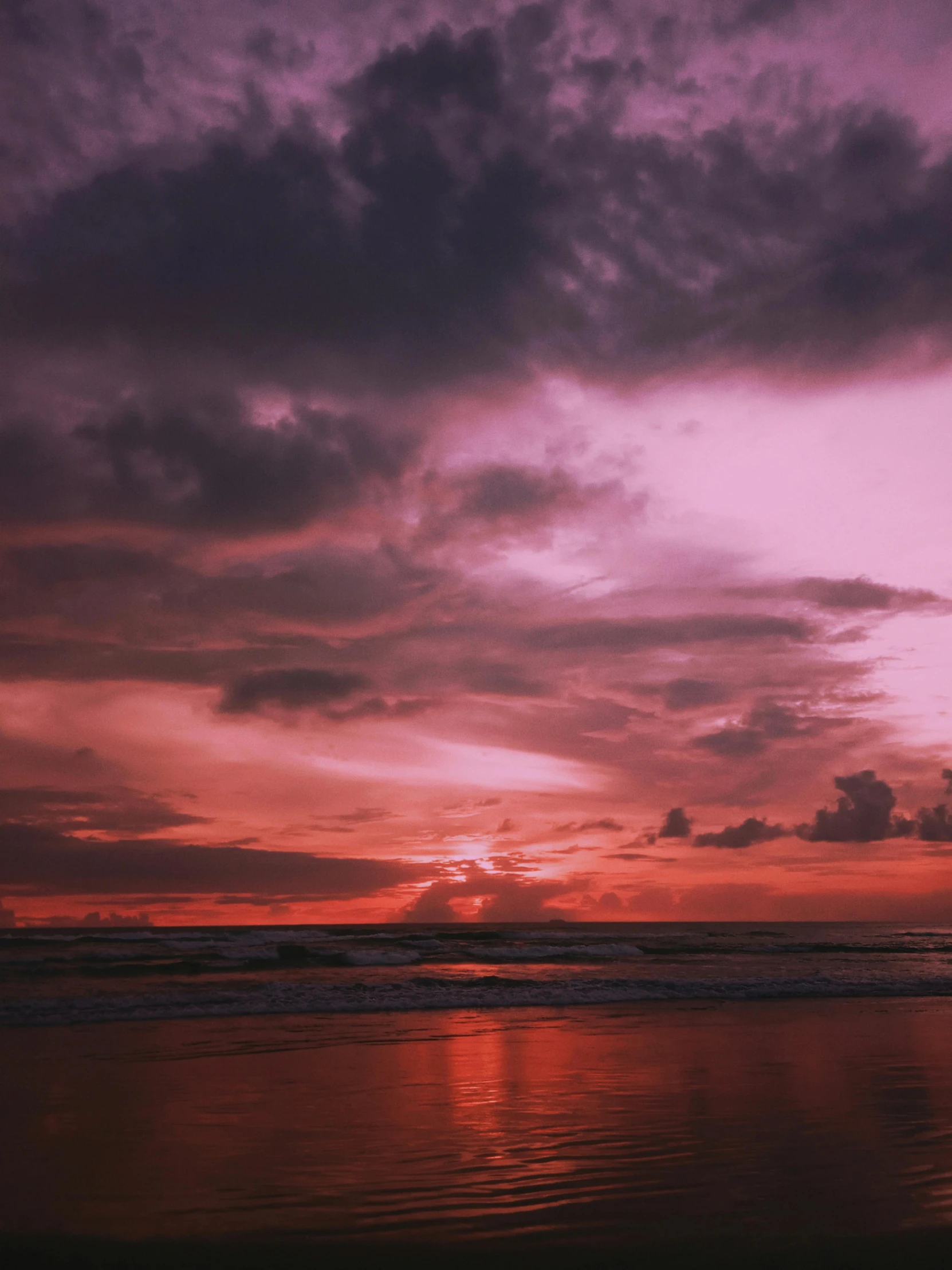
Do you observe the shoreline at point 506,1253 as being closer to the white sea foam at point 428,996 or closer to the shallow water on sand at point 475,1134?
the shallow water on sand at point 475,1134

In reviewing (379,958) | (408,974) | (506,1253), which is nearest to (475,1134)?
(506,1253)

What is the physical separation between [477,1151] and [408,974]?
23076 millimetres

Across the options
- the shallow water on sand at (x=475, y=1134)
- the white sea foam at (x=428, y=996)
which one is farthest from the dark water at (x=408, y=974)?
the shallow water on sand at (x=475, y=1134)

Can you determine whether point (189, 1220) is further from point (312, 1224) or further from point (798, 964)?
point (798, 964)

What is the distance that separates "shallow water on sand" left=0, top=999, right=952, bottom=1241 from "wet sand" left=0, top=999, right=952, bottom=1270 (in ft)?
0.12

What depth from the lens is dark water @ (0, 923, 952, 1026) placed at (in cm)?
2105

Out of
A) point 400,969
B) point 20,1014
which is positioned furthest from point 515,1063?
point 400,969

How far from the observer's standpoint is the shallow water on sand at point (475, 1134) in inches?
268

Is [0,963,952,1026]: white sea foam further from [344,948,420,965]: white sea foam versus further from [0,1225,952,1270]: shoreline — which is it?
[0,1225,952,1270]: shoreline

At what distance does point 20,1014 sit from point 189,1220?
1459 centimetres

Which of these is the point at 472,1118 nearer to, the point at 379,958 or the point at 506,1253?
the point at 506,1253

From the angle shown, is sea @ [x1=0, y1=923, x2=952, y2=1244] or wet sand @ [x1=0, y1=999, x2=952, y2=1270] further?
sea @ [x1=0, y1=923, x2=952, y2=1244]

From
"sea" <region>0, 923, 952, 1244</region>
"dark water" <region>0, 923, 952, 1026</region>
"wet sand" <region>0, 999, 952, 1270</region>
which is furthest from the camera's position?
"dark water" <region>0, 923, 952, 1026</region>

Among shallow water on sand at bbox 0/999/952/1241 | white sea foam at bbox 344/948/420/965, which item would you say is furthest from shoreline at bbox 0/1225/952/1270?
white sea foam at bbox 344/948/420/965
